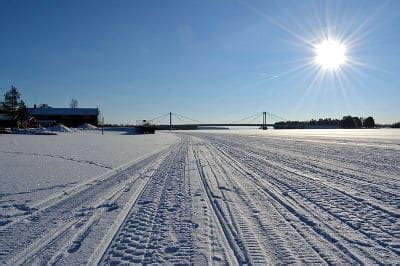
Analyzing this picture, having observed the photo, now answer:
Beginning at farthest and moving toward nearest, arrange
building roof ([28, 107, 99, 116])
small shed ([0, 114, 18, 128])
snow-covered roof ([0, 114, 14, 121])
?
1. building roof ([28, 107, 99, 116])
2. snow-covered roof ([0, 114, 14, 121])
3. small shed ([0, 114, 18, 128])

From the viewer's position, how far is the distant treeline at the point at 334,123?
13676 cm

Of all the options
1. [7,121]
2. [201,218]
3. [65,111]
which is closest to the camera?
[201,218]

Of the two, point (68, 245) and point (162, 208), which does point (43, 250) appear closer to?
point (68, 245)

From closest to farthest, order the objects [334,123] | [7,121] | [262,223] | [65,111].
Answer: [262,223] < [7,121] < [65,111] < [334,123]

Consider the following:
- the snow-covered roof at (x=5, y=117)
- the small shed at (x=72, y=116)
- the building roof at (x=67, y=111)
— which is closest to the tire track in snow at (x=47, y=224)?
the snow-covered roof at (x=5, y=117)

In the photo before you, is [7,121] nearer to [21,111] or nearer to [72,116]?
[21,111]

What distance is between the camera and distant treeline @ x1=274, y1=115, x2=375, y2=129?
137 m

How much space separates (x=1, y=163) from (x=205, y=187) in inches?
328

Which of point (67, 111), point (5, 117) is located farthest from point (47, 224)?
point (67, 111)

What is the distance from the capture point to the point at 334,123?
146 meters

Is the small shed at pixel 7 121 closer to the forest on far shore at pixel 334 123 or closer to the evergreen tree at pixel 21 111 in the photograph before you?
the evergreen tree at pixel 21 111

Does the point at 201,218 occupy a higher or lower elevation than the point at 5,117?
lower

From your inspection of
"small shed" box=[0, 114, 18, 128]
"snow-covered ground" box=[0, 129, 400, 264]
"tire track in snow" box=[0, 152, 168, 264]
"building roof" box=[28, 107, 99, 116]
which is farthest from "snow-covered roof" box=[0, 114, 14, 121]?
"tire track in snow" box=[0, 152, 168, 264]

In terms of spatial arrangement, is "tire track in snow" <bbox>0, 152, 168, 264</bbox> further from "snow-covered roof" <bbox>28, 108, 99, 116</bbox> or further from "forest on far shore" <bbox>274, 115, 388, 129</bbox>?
"forest on far shore" <bbox>274, 115, 388, 129</bbox>
